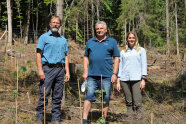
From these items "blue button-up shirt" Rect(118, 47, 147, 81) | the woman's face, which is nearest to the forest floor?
"blue button-up shirt" Rect(118, 47, 147, 81)

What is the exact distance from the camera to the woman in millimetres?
3279

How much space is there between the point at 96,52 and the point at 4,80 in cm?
414

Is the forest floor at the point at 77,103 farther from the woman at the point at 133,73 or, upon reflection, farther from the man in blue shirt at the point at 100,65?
the woman at the point at 133,73

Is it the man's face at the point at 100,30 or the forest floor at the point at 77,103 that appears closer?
the man's face at the point at 100,30

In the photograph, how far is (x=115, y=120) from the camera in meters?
3.60

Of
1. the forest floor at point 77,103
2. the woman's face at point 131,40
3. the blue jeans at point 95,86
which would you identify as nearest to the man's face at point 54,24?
the forest floor at point 77,103

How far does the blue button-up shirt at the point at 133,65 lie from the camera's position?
328cm

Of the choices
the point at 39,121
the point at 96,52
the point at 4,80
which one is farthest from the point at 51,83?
the point at 4,80

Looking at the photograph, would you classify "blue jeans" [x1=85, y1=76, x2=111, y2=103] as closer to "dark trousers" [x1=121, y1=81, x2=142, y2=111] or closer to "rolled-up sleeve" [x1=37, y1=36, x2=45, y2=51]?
"dark trousers" [x1=121, y1=81, x2=142, y2=111]

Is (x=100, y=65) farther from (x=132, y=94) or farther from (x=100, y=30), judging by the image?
(x=132, y=94)

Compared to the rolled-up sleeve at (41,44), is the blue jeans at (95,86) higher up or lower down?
lower down

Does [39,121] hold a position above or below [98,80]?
below

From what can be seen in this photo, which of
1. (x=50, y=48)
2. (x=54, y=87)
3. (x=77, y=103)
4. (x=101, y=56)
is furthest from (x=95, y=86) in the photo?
(x=77, y=103)

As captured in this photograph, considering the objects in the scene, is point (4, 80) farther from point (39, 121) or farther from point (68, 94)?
point (39, 121)
